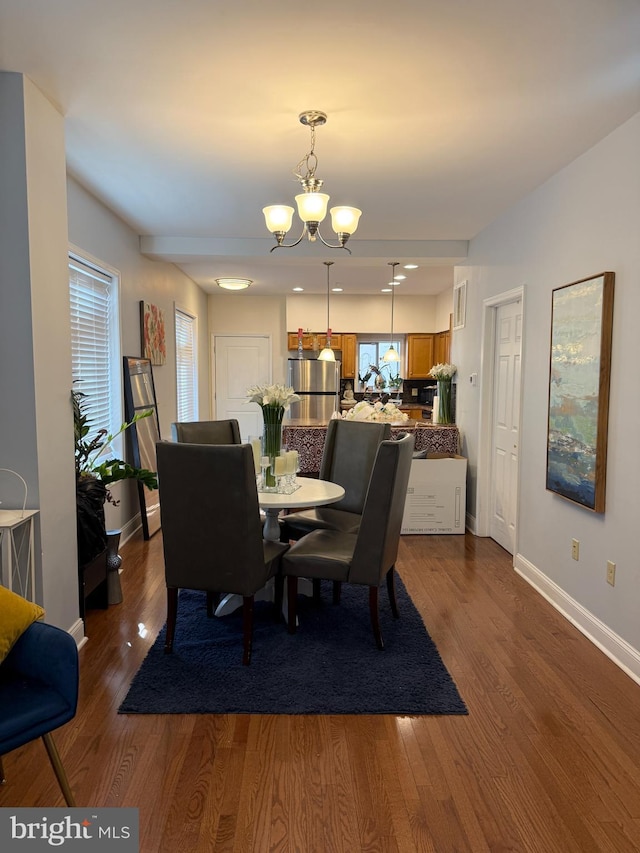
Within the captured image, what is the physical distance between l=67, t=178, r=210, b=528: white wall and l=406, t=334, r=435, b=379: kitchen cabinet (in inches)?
129

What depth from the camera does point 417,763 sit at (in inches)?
78.6

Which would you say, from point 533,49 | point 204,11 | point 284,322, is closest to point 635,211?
point 533,49

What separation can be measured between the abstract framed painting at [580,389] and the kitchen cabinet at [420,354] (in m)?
5.21

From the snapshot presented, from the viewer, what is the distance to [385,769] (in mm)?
1968

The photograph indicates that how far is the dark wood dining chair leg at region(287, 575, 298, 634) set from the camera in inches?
115

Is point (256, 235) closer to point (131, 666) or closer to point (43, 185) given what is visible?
point (43, 185)

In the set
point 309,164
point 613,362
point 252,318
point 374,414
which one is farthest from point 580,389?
point 252,318

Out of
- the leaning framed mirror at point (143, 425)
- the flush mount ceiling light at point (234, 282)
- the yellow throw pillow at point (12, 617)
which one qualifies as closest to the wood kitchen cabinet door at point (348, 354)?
the flush mount ceiling light at point (234, 282)

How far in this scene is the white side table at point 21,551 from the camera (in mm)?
2240

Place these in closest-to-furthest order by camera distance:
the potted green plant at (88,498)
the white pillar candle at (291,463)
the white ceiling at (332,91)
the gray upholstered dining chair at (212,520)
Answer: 1. the white ceiling at (332,91)
2. the gray upholstered dining chair at (212,520)
3. the potted green plant at (88,498)
4. the white pillar candle at (291,463)

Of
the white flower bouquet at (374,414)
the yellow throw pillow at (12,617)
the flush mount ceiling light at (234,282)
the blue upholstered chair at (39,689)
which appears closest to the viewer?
the blue upholstered chair at (39,689)

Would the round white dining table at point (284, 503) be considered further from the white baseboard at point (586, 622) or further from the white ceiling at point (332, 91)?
the white ceiling at point (332, 91)

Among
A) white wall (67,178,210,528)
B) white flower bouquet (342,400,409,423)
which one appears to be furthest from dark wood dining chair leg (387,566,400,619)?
white wall (67,178,210,528)

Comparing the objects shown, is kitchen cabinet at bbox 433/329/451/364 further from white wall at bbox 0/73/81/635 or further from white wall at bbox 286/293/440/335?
white wall at bbox 0/73/81/635
